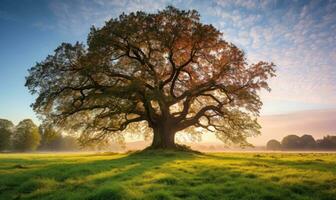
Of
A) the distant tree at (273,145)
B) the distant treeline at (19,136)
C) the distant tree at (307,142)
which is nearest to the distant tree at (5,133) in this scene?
the distant treeline at (19,136)

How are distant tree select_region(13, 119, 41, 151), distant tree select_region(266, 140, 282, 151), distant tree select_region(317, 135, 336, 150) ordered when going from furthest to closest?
distant tree select_region(13, 119, 41, 151) → distant tree select_region(266, 140, 282, 151) → distant tree select_region(317, 135, 336, 150)

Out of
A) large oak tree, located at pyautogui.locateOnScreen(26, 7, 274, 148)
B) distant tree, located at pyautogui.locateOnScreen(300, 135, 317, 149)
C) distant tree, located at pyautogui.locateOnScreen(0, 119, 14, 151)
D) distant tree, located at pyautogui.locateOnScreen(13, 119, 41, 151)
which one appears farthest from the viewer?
distant tree, located at pyautogui.locateOnScreen(13, 119, 41, 151)

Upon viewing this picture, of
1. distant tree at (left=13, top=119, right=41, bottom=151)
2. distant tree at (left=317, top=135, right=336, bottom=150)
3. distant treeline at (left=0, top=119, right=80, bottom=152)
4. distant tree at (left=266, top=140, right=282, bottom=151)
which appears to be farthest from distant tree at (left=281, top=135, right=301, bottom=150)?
distant tree at (left=13, top=119, right=41, bottom=151)

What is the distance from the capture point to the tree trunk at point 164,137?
34438 millimetres

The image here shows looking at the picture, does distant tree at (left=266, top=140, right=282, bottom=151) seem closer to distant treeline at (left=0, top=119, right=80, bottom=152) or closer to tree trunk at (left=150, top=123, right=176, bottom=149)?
tree trunk at (left=150, top=123, right=176, bottom=149)

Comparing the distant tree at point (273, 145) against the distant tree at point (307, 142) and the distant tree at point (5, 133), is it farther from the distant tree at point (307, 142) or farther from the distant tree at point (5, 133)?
the distant tree at point (5, 133)

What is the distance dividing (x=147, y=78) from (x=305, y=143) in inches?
1794

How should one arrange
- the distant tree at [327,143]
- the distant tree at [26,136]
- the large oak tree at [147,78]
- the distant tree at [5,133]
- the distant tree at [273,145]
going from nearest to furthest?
the large oak tree at [147,78] → the distant tree at [327,143] → the distant tree at [273,145] → the distant tree at [5,133] → the distant tree at [26,136]

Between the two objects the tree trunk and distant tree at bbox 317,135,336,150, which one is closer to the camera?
the tree trunk

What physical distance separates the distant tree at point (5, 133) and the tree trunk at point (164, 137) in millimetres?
68328

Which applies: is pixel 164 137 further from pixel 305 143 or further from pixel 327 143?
pixel 327 143

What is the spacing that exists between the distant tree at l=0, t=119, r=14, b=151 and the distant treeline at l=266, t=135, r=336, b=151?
77.0 metres

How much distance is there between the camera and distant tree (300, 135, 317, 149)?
61156 mm

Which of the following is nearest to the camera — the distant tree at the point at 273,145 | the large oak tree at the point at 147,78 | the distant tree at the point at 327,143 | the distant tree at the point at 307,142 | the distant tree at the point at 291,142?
the large oak tree at the point at 147,78
